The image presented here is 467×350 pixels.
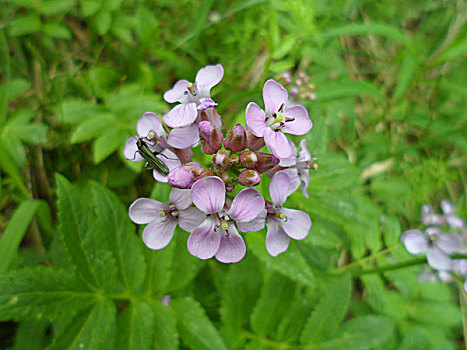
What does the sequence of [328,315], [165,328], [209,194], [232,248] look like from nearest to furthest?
[209,194] < [232,248] < [165,328] < [328,315]

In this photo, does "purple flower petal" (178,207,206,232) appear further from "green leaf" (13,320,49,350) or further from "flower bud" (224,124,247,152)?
"green leaf" (13,320,49,350)

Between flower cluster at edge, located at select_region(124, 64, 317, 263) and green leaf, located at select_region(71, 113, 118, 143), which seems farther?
green leaf, located at select_region(71, 113, 118, 143)

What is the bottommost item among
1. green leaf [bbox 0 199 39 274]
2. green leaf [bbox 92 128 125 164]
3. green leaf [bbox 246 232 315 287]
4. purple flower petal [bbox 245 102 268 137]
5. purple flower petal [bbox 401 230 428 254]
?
purple flower petal [bbox 401 230 428 254]

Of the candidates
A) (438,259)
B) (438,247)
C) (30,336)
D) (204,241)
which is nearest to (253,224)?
(204,241)

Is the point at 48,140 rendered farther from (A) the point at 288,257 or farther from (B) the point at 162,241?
(A) the point at 288,257

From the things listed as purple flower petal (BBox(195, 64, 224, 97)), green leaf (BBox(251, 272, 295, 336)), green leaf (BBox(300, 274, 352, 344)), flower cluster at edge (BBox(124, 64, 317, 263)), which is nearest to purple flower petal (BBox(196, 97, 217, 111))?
flower cluster at edge (BBox(124, 64, 317, 263))

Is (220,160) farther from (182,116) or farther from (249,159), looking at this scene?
(182,116)
